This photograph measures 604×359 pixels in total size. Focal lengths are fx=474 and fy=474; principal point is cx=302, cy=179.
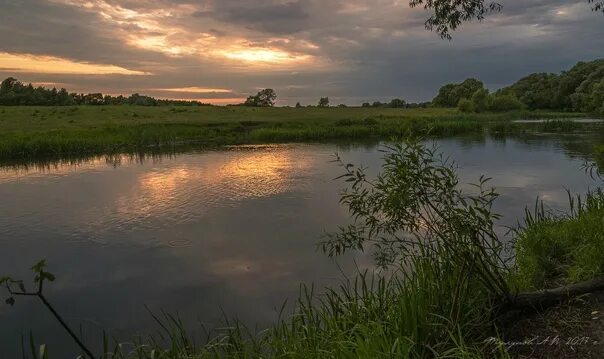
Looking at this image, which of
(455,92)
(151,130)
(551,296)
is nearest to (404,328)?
(551,296)

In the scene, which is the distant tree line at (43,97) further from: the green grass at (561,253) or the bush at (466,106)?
the green grass at (561,253)

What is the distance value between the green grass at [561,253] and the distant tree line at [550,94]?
62.9m

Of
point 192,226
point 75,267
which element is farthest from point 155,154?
point 75,267

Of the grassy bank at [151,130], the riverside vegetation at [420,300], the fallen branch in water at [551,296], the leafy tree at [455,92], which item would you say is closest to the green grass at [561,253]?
the riverside vegetation at [420,300]

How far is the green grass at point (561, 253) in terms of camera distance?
569 centimetres

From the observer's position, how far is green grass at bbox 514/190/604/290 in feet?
18.7

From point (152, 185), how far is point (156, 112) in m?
41.8

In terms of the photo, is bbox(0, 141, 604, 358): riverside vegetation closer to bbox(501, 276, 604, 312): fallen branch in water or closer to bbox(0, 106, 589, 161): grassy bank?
bbox(501, 276, 604, 312): fallen branch in water

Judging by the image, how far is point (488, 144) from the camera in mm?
36562

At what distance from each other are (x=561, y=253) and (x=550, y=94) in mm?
96583

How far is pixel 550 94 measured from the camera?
300 ft

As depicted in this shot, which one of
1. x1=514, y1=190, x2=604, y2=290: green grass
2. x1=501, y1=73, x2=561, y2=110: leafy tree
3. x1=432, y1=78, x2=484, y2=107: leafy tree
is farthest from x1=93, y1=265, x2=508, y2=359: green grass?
x1=432, y1=78, x2=484, y2=107: leafy tree

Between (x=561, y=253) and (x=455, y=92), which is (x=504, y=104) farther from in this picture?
(x=561, y=253)

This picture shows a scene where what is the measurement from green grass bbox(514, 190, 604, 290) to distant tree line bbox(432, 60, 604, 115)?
62.9 m
